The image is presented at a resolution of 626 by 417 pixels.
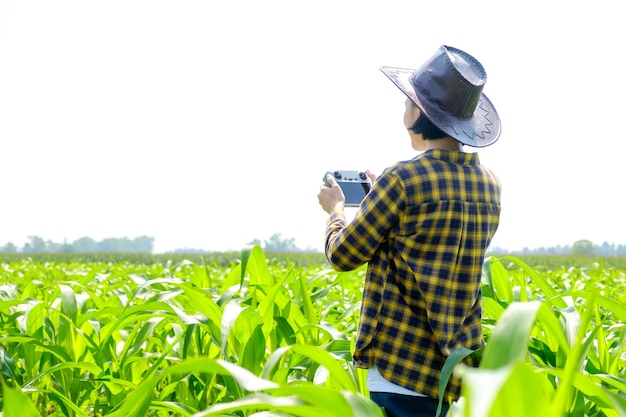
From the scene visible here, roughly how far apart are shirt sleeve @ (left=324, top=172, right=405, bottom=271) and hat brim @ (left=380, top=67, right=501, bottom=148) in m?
0.20

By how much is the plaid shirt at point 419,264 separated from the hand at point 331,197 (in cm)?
20

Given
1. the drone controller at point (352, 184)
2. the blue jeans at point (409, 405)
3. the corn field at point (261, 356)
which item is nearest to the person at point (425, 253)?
the blue jeans at point (409, 405)

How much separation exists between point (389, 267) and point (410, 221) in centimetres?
13

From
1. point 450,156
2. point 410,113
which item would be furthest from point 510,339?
point 410,113

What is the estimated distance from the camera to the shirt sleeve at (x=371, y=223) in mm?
1626

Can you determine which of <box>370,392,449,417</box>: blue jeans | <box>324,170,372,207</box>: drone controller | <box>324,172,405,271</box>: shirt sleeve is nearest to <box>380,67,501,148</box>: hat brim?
Result: <box>324,172,405,271</box>: shirt sleeve

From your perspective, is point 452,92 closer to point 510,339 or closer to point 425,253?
point 425,253

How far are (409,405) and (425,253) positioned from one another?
368 mm

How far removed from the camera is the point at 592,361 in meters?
1.87

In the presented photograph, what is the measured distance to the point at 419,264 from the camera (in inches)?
64.2

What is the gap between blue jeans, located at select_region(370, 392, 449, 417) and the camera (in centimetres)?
163

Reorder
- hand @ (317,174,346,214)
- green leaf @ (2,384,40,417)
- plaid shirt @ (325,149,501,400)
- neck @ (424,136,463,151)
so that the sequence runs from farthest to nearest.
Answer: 1. hand @ (317,174,346,214)
2. neck @ (424,136,463,151)
3. plaid shirt @ (325,149,501,400)
4. green leaf @ (2,384,40,417)

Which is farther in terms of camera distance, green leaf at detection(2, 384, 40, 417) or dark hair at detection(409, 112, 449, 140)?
dark hair at detection(409, 112, 449, 140)

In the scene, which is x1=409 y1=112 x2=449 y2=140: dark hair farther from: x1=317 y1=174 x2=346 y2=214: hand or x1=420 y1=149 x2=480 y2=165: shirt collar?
x1=317 y1=174 x2=346 y2=214: hand
